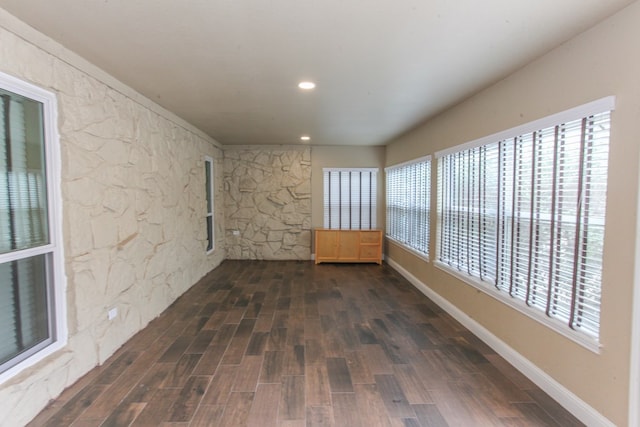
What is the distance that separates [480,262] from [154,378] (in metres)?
3.06

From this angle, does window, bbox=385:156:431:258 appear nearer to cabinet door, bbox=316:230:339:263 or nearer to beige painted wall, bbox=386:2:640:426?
cabinet door, bbox=316:230:339:263

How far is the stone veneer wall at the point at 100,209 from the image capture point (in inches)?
78.2

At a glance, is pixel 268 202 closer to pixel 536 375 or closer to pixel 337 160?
pixel 337 160

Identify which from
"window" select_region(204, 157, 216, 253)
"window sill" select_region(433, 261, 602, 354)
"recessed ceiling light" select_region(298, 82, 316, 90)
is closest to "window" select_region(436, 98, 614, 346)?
"window sill" select_region(433, 261, 602, 354)

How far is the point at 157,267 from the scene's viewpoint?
3609mm

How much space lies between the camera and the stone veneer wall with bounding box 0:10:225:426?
1.99 m

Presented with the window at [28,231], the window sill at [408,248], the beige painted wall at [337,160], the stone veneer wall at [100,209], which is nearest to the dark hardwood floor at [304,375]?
the stone veneer wall at [100,209]

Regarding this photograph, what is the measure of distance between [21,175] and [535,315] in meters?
3.66

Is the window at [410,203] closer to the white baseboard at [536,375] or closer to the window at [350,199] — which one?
the window at [350,199]

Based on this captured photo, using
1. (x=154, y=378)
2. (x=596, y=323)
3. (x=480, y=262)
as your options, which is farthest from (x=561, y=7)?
(x=154, y=378)

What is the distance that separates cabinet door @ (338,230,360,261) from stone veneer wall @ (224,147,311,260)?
794 mm

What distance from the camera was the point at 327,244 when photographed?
6371 mm

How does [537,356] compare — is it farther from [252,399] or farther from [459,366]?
[252,399]

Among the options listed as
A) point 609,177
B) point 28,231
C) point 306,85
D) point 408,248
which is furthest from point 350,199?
point 28,231
